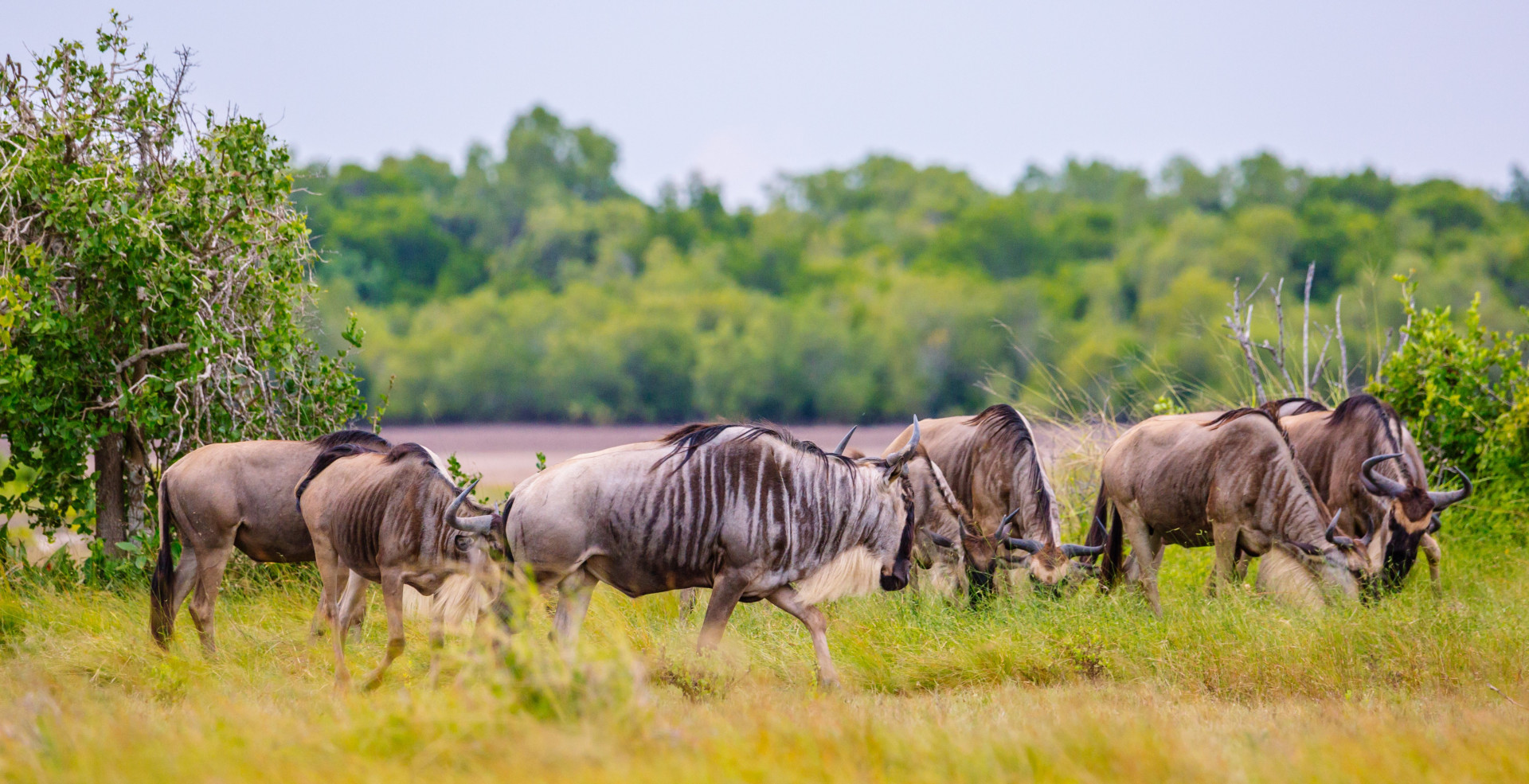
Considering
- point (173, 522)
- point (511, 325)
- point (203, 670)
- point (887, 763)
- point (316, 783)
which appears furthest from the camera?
point (511, 325)

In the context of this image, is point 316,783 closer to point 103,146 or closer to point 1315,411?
point 103,146

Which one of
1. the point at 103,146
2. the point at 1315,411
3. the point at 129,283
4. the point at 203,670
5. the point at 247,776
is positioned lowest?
the point at 203,670

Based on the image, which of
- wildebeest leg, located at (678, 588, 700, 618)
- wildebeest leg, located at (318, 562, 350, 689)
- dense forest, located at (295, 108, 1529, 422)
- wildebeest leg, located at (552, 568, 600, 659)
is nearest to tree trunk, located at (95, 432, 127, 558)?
wildebeest leg, located at (318, 562, 350, 689)

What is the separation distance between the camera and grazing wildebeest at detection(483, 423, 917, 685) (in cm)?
619

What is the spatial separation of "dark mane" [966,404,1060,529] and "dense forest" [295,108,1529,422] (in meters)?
21.3

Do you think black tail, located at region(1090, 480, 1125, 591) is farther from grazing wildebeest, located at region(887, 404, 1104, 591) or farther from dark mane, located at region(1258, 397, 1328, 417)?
dark mane, located at region(1258, 397, 1328, 417)

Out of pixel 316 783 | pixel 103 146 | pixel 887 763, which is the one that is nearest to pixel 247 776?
pixel 316 783

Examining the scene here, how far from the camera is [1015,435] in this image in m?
8.52

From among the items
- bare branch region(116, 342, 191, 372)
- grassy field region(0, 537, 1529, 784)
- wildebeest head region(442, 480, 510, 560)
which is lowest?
grassy field region(0, 537, 1529, 784)

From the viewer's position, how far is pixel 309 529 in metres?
6.72

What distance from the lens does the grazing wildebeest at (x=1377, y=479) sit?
791 cm

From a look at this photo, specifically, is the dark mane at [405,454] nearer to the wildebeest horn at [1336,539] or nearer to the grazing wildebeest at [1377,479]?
the wildebeest horn at [1336,539]

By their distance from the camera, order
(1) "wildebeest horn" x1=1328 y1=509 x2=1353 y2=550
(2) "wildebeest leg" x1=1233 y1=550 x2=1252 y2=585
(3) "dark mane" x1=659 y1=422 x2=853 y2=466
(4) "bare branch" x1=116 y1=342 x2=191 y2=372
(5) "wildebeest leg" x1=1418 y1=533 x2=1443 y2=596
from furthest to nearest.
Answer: (5) "wildebeest leg" x1=1418 y1=533 x2=1443 y2=596 < (2) "wildebeest leg" x1=1233 y1=550 x2=1252 y2=585 < (4) "bare branch" x1=116 y1=342 x2=191 y2=372 < (1) "wildebeest horn" x1=1328 y1=509 x2=1353 y2=550 < (3) "dark mane" x1=659 y1=422 x2=853 y2=466

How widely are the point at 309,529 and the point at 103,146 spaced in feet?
12.1
